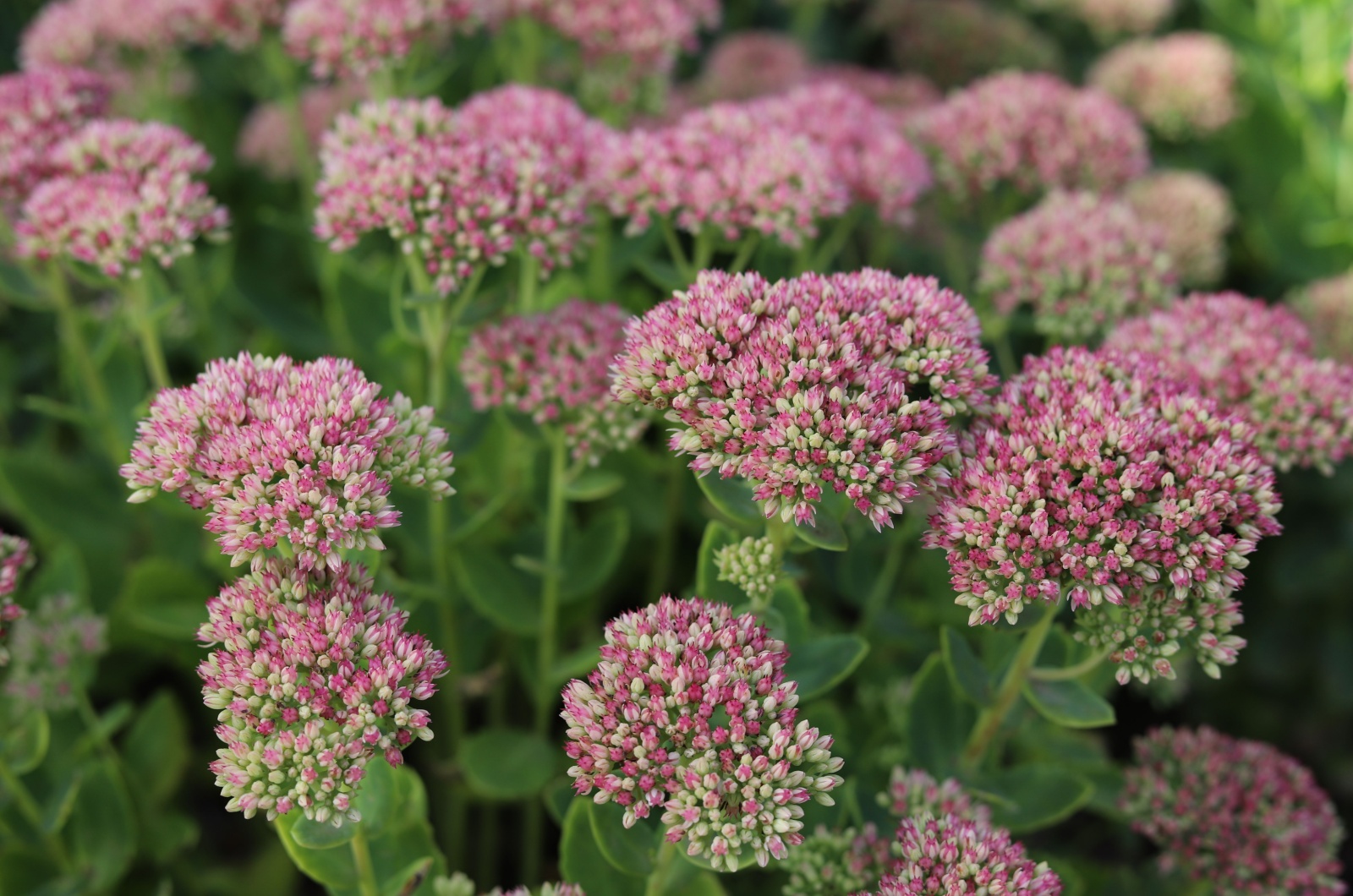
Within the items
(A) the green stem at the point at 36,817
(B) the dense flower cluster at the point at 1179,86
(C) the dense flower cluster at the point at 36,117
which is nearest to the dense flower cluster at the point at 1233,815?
(A) the green stem at the point at 36,817

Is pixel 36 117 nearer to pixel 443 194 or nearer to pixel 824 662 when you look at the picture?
pixel 443 194

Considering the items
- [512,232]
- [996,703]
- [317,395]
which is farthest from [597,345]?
[996,703]

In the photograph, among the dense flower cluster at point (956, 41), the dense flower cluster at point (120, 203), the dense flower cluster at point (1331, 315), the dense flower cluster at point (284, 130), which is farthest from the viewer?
the dense flower cluster at point (956, 41)

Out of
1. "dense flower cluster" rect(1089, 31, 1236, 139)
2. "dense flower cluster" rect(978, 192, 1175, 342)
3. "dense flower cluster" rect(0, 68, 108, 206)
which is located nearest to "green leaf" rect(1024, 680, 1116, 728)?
"dense flower cluster" rect(978, 192, 1175, 342)

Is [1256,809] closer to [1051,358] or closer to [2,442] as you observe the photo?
[1051,358]

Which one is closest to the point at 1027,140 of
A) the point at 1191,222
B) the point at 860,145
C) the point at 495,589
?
the point at 860,145

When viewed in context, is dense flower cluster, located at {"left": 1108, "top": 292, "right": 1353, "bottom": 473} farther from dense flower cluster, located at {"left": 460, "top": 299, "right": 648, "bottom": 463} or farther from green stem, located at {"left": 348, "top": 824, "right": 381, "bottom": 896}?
green stem, located at {"left": 348, "top": 824, "right": 381, "bottom": 896}

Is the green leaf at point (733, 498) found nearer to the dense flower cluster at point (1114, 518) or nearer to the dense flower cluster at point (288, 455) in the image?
the dense flower cluster at point (1114, 518)
